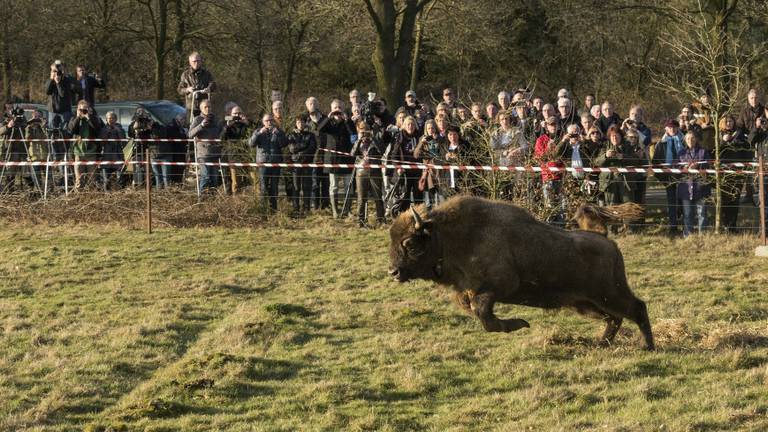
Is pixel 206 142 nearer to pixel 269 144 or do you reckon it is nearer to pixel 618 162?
pixel 269 144

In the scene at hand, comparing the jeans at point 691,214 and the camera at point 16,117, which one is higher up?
the camera at point 16,117

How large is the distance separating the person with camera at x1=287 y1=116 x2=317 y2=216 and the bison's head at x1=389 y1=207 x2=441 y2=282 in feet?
34.0

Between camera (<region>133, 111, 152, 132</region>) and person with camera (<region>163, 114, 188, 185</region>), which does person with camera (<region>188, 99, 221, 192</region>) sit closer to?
person with camera (<region>163, 114, 188, 185</region>)

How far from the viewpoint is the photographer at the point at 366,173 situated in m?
20.3

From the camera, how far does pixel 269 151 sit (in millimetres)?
21125

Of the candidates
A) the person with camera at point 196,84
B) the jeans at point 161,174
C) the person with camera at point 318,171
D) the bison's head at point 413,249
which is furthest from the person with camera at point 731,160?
the jeans at point 161,174

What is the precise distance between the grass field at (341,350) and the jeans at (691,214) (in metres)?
1.08

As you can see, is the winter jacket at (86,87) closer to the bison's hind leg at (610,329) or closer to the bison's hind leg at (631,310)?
the bison's hind leg at (610,329)

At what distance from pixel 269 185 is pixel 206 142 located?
152 cm

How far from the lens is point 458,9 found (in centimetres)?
3509

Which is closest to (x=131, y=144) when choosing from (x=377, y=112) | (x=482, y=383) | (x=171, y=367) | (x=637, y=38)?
(x=377, y=112)

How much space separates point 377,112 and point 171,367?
11.5 meters

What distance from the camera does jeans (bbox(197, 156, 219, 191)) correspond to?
21.3 m

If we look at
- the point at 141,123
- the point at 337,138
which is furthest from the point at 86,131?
the point at 337,138
